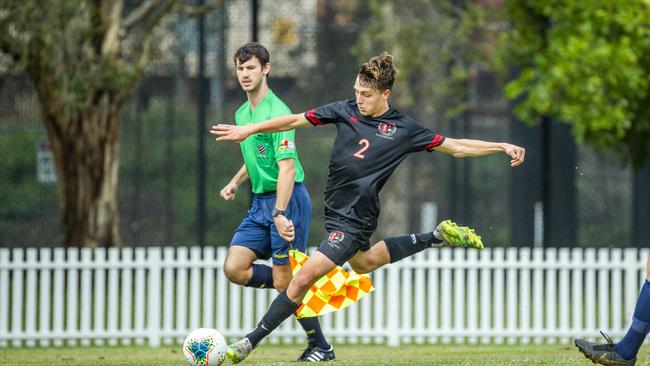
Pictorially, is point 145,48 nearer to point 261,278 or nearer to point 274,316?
point 261,278

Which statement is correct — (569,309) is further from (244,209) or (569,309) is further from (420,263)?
(244,209)

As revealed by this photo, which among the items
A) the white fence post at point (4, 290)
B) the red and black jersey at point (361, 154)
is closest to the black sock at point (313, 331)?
the red and black jersey at point (361, 154)

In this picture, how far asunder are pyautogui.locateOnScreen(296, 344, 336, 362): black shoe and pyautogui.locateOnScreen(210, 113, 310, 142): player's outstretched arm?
5.73 feet

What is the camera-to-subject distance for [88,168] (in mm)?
14414

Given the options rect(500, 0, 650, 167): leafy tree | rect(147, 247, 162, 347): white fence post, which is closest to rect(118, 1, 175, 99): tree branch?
rect(147, 247, 162, 347): white fence post

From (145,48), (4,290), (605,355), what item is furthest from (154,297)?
(605,355)

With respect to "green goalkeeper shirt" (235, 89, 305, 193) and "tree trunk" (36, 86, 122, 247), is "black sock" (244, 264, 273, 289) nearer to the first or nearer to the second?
"green goalkeeper shirt" (235, 89, 305, 193)

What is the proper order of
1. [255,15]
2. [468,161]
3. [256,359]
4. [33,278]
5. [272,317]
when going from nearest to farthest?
[272,317] < [256,359] < [33,278] < [255,15] < [468,161]

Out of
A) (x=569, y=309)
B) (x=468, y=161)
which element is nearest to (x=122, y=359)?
(x=569, y=309)

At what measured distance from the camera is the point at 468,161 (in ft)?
55.4

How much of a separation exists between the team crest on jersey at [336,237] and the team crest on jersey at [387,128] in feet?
2.29

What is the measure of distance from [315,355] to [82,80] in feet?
20.0

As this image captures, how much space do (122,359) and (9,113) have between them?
261 inches

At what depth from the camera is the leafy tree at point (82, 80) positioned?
527 inches
